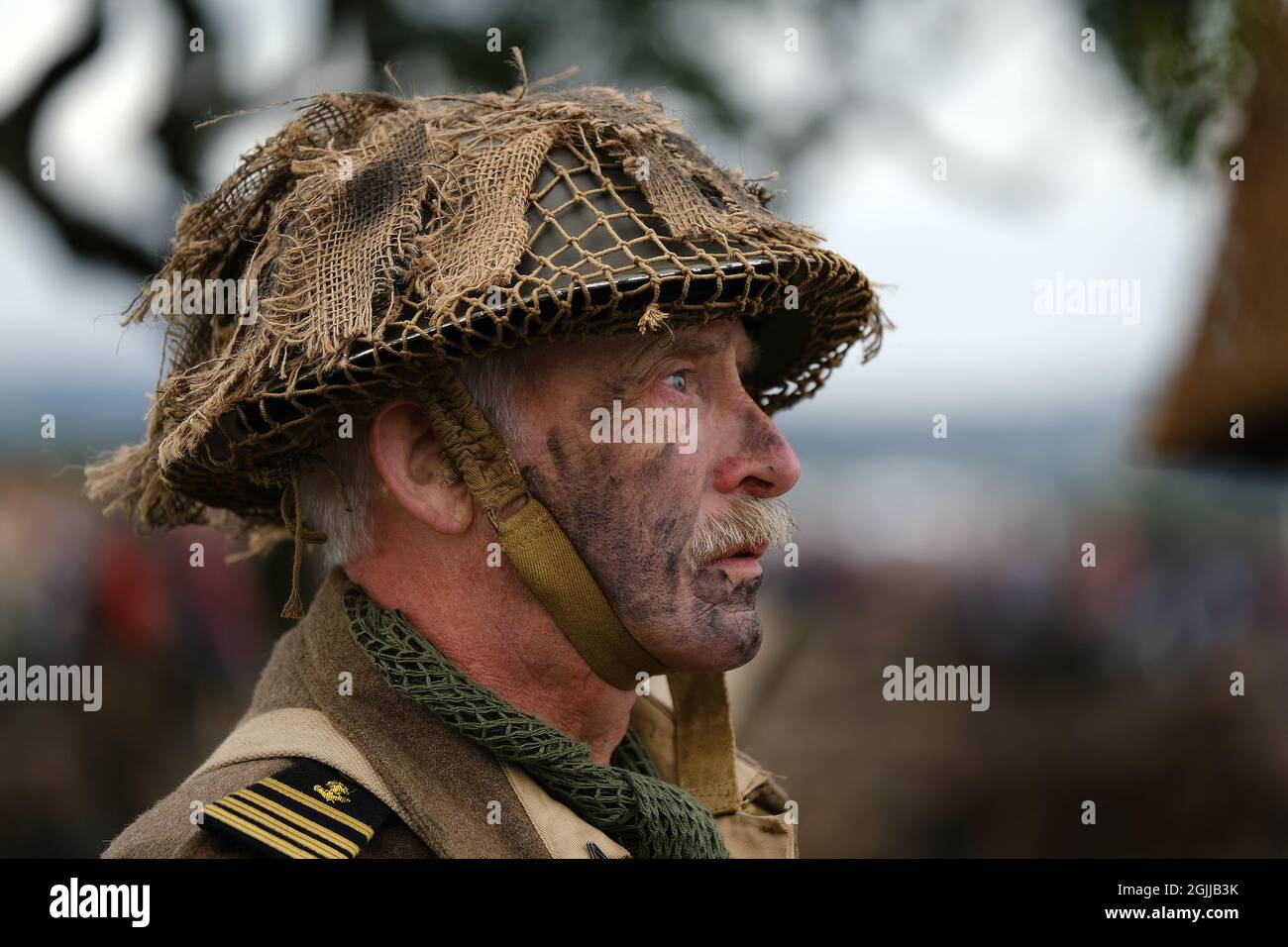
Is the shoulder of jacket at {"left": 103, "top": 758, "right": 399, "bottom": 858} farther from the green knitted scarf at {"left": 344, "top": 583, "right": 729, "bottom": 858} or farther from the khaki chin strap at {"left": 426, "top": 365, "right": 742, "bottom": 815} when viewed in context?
the khaki chin strap at {"left": 426, "top": 365, "right": 742, "bottom": 815}

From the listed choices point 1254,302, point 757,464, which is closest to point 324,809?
point 757,464

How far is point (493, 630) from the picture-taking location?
2.54m

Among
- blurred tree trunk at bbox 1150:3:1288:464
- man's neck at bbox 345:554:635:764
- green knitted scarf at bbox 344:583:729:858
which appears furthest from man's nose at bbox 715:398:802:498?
blurred tree trunk at bbox 1150:3:1288:464

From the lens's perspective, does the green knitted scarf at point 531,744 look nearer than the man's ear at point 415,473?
Yes

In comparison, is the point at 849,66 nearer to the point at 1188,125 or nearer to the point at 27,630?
the point at 1188,125

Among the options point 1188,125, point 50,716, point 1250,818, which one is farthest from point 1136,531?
point 50,716

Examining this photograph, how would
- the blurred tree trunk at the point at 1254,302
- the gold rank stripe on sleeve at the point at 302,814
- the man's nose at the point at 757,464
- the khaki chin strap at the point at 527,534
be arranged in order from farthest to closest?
the blurred tree trunk at the point at 1254,302
the man's nose at the point at 757,464
the khaki chin strap at the point at 527,534
the gold rank stripe on sleeve at the point at 302,814

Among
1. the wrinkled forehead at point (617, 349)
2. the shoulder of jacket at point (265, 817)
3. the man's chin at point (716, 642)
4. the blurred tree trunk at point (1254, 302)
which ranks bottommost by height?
the shoulder of jacket at point (265, 817)

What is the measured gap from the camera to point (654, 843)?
2.51 m

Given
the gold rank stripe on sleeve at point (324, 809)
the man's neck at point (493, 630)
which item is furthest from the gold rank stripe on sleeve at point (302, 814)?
the man's neck at point (493, 630)

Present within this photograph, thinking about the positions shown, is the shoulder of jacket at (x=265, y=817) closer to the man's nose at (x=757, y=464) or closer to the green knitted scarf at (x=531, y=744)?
the green knitted scarf at (x=531, y=744)

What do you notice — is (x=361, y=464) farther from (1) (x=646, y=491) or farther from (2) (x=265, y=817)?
(2) (x=265, y=817)

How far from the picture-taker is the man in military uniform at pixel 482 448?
233 cm
